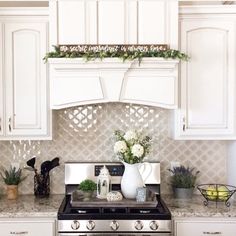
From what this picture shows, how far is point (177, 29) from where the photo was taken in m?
2.83

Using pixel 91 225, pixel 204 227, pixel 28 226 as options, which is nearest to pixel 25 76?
pixel 28 226

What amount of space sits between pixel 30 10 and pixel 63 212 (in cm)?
152

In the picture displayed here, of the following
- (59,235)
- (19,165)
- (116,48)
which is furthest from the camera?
(19,165)

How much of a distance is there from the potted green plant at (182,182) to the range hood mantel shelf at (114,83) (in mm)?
615

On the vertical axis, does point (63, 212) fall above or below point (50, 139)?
below

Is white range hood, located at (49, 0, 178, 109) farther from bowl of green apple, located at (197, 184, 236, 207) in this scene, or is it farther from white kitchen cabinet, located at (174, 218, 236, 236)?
white kitchen cabinet, located at (174, 218, 236, 236)

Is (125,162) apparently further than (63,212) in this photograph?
Yes

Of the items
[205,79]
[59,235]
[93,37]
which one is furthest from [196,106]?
[59,235]

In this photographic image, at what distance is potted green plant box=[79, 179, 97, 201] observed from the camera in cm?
287

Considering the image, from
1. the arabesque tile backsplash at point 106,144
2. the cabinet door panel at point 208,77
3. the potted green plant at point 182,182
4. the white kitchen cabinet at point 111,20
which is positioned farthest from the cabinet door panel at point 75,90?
the potted green plant at point 182,182

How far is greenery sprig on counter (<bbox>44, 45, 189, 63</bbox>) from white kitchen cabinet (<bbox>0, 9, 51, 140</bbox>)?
0.65ft

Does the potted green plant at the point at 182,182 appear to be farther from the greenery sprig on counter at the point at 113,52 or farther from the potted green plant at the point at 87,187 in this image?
the greenery sprig on counter at the point at 113,52

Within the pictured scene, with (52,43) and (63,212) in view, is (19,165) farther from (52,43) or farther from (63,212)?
(52,43)

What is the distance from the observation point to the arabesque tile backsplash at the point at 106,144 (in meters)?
3.25
